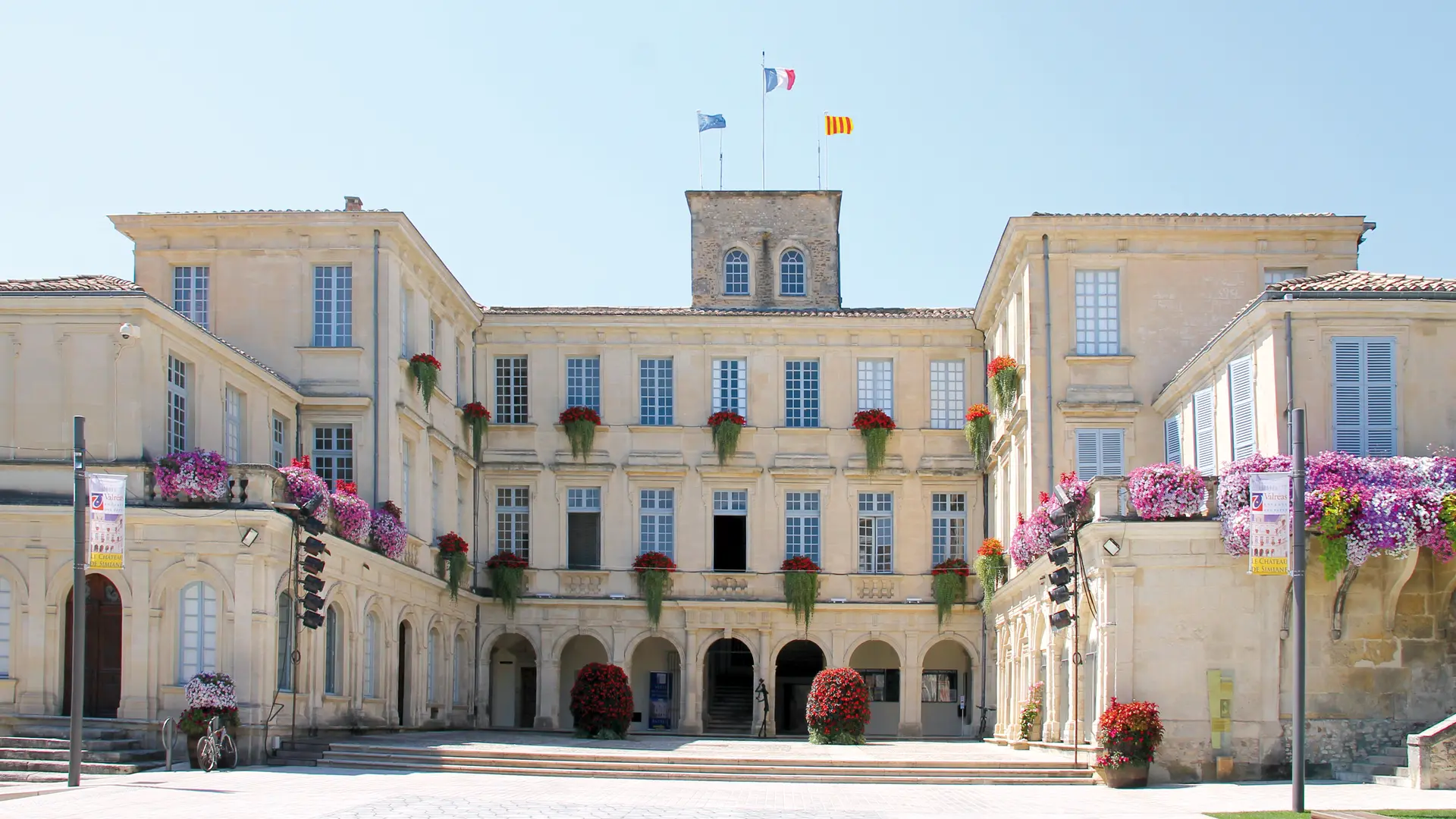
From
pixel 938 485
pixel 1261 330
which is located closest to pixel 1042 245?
pixel 1261 330

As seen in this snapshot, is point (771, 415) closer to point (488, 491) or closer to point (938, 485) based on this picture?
point (938, 485)

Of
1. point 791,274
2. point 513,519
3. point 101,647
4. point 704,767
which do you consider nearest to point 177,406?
point 101,647

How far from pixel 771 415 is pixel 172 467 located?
1791cm

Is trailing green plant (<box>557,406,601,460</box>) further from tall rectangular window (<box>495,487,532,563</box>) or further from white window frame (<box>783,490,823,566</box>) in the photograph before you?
white window frame (<box>783,490,823,566</box>)

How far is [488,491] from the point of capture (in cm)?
4006

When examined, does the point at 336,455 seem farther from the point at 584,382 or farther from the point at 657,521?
the point at 657,521

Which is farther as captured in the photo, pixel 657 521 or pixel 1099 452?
pixel 657 521

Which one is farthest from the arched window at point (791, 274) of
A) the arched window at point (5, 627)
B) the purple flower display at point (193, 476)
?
the arched window at point (5, 627)

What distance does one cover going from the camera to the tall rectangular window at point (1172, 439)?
30.9 metres

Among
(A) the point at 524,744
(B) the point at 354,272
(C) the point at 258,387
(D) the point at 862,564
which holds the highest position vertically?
(B) the point at 354,272

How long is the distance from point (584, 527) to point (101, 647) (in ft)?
51.5

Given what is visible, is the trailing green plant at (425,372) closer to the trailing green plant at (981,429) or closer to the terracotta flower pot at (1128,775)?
the trailing green plant at (981,429)

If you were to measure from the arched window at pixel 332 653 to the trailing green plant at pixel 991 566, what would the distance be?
14.7 meters

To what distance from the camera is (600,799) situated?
21219 millimetres
